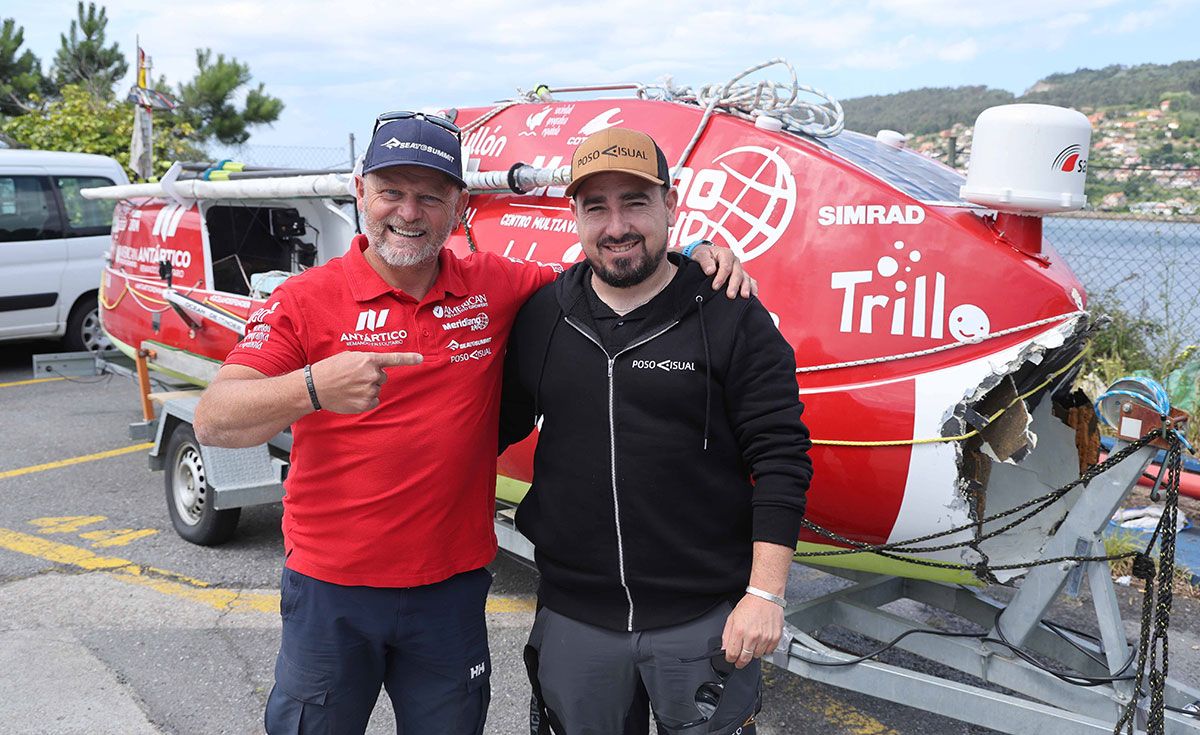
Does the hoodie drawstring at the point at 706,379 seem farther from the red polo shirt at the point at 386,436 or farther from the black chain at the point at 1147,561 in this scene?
the black chain at the point at 1147,561

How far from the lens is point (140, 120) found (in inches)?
408

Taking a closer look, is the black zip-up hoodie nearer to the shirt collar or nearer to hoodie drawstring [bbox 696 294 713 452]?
hoodie drawstring [bbox 696 294 713 452]

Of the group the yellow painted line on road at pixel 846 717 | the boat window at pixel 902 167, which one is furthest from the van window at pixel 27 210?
the yellow painted line on road at pixel 846 717

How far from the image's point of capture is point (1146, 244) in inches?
309

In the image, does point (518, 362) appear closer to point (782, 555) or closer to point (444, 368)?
point (444, 368)

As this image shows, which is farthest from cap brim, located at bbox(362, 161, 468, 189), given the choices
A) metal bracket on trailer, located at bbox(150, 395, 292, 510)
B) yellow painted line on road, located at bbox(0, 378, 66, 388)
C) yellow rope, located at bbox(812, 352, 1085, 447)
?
yellow painted line on road, located at bbox(0, 378, 66, 388)

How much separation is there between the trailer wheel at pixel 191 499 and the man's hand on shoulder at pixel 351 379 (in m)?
3.49

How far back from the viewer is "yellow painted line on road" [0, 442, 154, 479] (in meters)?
6.78

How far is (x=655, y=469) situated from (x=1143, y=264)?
697 cm

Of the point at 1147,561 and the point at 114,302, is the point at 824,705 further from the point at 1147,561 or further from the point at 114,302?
the point at 114,302

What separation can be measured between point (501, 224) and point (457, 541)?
2293 millimetres

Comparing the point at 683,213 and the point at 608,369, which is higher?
the point at 683,213

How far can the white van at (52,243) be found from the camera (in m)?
A: 9.46

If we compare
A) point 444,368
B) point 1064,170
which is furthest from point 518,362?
point 1064,170
